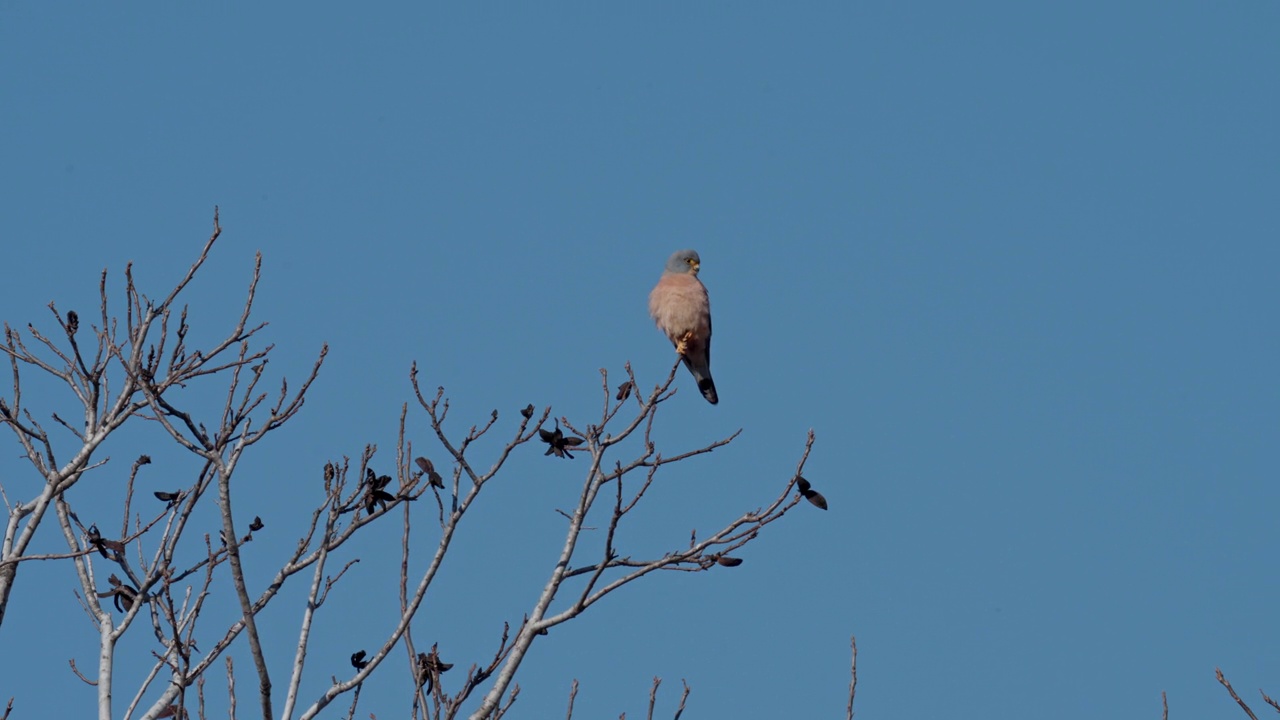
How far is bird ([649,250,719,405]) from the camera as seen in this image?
8031 millimetres

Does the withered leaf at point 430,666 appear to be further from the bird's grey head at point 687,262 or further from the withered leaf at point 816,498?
the bird's grey head at point 687,262

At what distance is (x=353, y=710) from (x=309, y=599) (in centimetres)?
34

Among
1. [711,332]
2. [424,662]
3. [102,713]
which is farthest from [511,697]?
[711,332]

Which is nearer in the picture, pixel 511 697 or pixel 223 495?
pixel 223 495

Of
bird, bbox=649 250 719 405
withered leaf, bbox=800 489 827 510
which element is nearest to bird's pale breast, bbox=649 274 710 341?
bird, bbox=649 250 719 405

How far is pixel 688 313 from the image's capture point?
8.02m

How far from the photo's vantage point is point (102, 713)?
11.9 ft

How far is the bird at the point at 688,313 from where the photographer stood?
803 centimetres

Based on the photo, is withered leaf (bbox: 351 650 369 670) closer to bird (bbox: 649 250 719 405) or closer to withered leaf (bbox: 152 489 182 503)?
withered leaf (bbox: 152 489 182 503)

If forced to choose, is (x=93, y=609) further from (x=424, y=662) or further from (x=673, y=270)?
(x=673, y=270)

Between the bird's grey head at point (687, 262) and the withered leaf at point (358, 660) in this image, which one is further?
the bird's grey head at point (687, 262)

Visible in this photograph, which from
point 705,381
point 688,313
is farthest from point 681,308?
point 705,381

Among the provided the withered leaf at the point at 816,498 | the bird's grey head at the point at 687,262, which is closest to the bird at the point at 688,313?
the bird's grey head at the point at 687,262

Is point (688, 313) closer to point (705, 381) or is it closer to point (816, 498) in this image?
point (705, 381)
